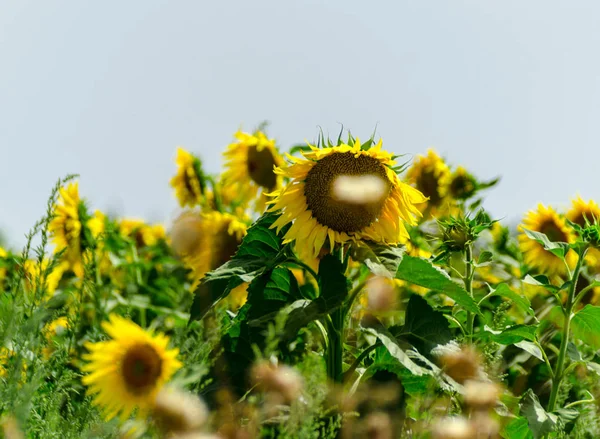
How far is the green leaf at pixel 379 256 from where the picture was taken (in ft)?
5.45

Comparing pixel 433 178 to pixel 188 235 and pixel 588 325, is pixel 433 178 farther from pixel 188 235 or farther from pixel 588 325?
pixel 588 325

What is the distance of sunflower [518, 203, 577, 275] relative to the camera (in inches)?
124

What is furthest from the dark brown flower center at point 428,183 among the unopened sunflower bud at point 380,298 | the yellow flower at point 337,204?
the yellow flower at point 337,204

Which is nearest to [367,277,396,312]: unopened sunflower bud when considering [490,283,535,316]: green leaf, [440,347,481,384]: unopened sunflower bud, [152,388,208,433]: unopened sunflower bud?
[490,283,535,316]: green leaf

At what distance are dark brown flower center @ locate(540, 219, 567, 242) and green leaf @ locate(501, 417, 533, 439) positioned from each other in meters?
1.50

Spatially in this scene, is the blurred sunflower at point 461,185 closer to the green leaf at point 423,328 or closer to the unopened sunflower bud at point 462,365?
the green leaf at point 423,328

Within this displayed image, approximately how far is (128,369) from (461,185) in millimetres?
2357

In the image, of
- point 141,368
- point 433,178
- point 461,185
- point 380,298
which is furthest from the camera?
point 433,178

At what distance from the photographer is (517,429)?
5.82 feet

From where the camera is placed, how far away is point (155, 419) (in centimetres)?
112

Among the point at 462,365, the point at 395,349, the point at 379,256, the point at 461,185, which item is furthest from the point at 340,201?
the point at 461,185

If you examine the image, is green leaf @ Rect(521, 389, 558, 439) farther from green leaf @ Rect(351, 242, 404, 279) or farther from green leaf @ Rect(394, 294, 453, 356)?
green leaf @ Rect(351, 242, 404, 279)

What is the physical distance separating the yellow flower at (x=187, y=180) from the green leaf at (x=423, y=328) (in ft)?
6.63

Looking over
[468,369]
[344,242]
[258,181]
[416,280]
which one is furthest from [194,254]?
[468,369]
